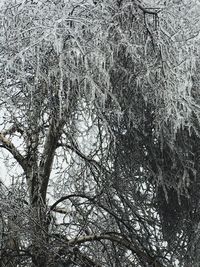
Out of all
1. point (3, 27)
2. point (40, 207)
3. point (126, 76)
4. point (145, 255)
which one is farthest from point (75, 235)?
point (3, 27)

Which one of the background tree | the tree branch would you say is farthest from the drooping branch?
the tree branch

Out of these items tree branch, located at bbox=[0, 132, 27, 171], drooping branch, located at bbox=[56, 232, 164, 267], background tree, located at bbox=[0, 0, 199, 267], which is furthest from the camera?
tree branch, located at bbox=[0, 132, 27, 171]

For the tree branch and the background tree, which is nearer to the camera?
the background tree

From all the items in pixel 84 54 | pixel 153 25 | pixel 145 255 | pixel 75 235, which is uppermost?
pixel 153 25

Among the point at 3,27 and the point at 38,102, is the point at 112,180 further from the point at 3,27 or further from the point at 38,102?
the point at 3,27

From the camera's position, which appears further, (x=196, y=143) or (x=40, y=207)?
(x=40, y=207)

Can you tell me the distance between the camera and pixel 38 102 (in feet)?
11.4

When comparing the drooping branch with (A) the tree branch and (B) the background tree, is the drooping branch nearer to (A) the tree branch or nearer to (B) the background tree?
(B) the background tree

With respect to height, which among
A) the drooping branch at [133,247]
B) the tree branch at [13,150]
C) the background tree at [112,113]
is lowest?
the drooping branch at [133,247]

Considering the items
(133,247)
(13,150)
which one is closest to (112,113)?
(133,247)

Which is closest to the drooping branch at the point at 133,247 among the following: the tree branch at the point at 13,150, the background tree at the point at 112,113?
the background tree at the point at 112,113

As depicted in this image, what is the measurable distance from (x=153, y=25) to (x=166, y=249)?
157 centimetres

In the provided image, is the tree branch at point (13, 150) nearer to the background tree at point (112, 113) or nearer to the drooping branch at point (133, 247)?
the background tree at point (112, 113)

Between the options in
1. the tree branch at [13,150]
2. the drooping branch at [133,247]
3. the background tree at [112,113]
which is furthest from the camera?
the tree branch at [13,150]
